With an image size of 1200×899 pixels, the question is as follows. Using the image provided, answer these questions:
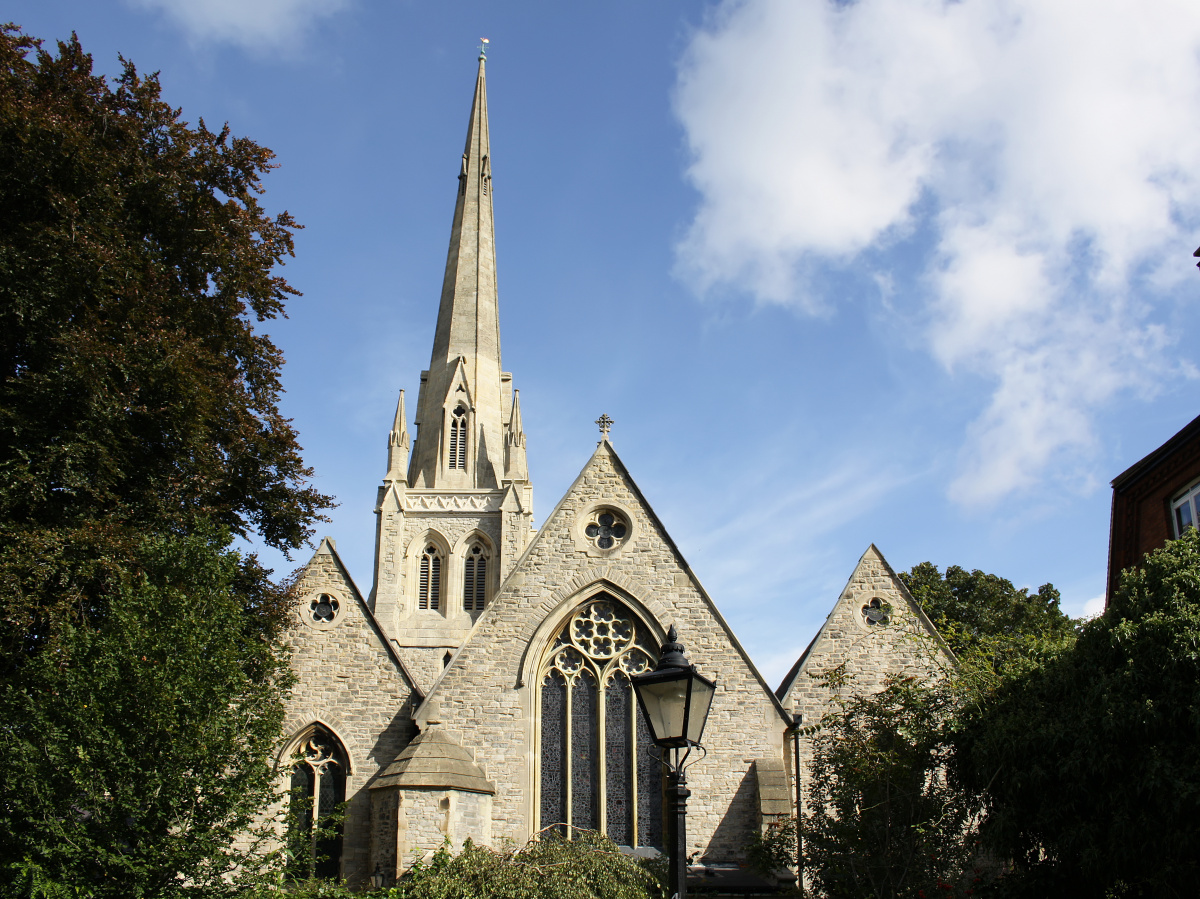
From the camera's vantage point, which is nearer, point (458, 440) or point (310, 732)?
point (310, 732)

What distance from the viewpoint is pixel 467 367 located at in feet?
158

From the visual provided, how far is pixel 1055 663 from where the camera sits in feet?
46.0

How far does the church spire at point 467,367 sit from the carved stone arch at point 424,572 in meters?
2.92

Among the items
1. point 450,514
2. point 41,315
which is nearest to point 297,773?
point 41,315

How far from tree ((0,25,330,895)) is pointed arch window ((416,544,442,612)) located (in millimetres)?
24696

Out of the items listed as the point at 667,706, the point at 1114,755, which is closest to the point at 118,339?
the point at 667,706

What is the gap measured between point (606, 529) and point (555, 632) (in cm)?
236

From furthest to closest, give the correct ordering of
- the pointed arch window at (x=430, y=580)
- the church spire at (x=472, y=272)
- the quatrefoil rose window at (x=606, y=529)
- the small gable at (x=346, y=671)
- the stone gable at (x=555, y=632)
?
1. the church spire at (x=472, y=272)
2. the pointed arch window at (x=430, y=580)
3. the quatrefoil rose window at (x=606, y=529)
4. the small gable at (x=346, y=671)
5. the stone gable at (x=555, y=632)

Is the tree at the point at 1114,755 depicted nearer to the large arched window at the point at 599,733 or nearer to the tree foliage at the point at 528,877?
the tree foliage at the point at 528,877

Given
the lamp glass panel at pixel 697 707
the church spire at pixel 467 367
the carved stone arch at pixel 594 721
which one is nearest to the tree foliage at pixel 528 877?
the carved stone arch at pixel 594 721

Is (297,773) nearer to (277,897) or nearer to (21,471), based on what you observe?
(277,897)

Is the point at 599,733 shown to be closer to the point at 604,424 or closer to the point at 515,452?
the point at 604,424

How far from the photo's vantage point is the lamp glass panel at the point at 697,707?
7871 millimetres

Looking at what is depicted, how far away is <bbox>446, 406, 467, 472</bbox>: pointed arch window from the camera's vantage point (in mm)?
46375
